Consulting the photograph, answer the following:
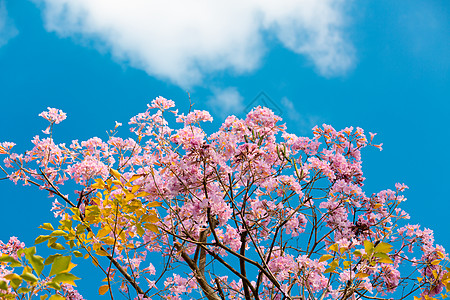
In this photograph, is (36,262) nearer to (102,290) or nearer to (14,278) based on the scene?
(14,278)

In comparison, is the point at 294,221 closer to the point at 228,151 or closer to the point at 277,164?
the point at 277,164

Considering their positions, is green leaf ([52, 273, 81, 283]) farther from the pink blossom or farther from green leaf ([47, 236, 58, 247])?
the pink blossom

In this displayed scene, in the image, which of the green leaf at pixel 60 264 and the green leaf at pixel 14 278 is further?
the green leaf at pixel 14 278

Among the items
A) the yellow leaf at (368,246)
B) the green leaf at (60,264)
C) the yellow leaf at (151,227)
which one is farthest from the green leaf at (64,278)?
the yellow leaf at (368,246)

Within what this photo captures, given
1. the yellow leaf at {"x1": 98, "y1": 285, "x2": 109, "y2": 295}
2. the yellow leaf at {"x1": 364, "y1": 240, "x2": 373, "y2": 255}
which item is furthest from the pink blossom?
the yellow leaf at {"x1": 364, "y1": 240, "x2": 373, "y2": 255}

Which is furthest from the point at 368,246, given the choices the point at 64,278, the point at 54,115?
the point at 54,115

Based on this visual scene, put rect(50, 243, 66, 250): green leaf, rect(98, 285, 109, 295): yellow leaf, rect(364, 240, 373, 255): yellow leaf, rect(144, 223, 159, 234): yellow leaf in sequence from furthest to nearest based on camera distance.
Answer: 1. rect(98, 285, 109, 295): yellow leaf
2. rect(144, 223, 159, 234): yellow leaf
3. rect(50, 243, 66, 250): green leaf
4. rect(364, 240, 373, 255): yellow leaf

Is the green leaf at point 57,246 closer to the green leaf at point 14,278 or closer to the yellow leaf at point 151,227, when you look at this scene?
the green leaf at point 14,278

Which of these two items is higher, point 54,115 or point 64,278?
point 54,115

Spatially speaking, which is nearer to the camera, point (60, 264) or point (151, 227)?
point (60, 264)

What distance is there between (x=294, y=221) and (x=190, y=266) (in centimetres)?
121

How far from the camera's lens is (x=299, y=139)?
3.87 metres

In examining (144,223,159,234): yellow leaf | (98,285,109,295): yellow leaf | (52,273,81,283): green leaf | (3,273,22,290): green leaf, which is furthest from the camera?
(98,285,109,295): yellow leaf

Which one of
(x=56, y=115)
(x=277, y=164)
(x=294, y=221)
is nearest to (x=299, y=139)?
(x=277, y=164)
